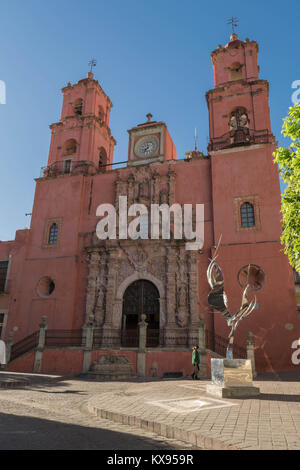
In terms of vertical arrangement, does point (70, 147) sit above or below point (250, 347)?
above

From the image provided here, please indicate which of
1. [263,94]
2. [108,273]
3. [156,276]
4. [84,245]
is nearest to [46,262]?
[84,245]

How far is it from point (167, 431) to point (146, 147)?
18.2 meters

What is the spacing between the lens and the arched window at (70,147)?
74.5 feet

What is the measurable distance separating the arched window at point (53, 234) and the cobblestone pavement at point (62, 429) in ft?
40.3

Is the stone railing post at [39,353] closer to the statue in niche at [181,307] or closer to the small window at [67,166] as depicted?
the statue in niche at [181,307]

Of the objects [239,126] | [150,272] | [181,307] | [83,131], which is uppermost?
[83,131]

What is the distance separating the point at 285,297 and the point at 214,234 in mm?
4282

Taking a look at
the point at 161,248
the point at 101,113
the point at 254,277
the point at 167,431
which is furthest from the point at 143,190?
the point at 167,431

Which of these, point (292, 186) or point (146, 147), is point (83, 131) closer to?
point (146, 147)

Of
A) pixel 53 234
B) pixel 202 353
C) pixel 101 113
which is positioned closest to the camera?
pixel 202 353

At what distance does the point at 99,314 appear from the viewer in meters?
16.9

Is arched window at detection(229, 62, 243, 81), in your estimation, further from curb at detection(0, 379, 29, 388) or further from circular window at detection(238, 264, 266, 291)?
curb at detection(0, 379, 29, 388)

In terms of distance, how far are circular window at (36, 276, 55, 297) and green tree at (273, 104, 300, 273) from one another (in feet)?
43.4

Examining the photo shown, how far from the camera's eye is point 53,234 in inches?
781
